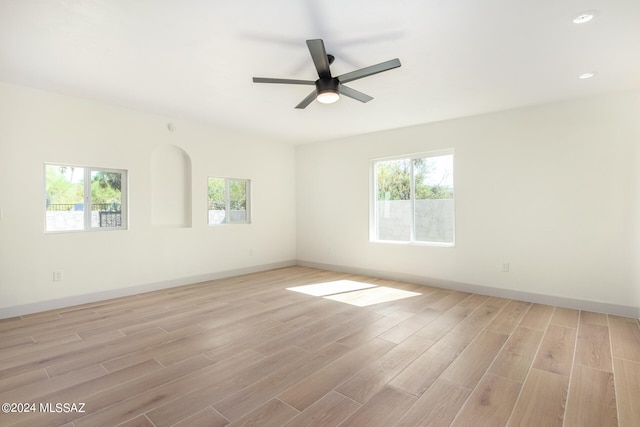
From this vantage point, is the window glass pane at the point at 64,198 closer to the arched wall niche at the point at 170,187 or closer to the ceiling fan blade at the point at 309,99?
the arched wall niche at the point at 170,187

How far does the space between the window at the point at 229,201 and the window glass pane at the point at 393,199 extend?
2.62 metres

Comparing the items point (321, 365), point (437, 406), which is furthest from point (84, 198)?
point (437, 406)

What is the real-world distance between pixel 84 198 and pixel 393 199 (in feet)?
15.8

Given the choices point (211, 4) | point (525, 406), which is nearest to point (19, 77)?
point (211, 4)

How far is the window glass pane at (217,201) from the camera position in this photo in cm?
568

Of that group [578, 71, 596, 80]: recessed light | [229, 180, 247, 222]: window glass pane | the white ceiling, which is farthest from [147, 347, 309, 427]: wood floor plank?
Answer: [578, 71, 596, 80]: recessed light

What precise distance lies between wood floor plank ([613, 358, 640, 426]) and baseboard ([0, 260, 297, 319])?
17.3 ft

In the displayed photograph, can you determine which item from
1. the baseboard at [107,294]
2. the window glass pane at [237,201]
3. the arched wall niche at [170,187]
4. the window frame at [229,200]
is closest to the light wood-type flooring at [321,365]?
the baseboard at [107,294]

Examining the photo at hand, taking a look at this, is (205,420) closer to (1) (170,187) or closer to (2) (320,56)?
(2) (320,56)

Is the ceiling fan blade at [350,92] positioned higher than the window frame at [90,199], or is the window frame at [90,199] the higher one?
the ceiling fan blade at [350,92]

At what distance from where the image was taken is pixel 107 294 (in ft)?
14.3

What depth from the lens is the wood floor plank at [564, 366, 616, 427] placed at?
1.85 metres

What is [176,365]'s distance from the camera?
2.51 metres

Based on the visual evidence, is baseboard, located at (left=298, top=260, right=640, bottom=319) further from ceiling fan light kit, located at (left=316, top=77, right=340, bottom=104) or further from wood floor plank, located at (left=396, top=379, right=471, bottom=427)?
ceiling fan light kit, located at (left=316, top=77, right=340, bottom=104)
